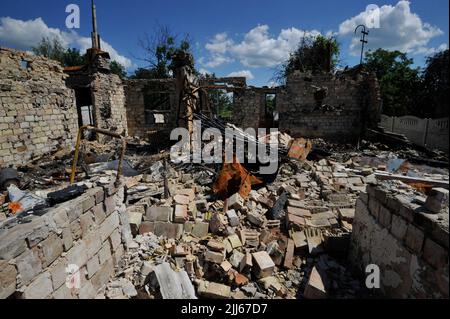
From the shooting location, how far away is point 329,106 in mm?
12789

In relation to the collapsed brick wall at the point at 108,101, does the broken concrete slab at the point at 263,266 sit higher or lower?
lower

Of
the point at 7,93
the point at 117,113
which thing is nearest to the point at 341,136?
the point at 117,113

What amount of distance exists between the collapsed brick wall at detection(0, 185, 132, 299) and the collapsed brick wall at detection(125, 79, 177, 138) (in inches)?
430

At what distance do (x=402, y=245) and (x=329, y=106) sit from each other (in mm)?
11871

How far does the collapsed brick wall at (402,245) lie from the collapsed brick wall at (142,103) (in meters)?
12.1

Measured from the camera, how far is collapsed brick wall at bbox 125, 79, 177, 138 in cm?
1366

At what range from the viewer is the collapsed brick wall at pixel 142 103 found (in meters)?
13.7

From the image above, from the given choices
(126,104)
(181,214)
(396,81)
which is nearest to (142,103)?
(126,104)

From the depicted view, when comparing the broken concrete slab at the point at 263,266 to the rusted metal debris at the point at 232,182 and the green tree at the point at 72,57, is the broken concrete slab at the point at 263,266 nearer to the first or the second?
the rusted metal debris at the point at 232,182

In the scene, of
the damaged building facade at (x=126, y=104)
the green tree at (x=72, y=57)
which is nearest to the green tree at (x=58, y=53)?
the green tree at (x=72, y=57)

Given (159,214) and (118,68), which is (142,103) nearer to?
(159,214)

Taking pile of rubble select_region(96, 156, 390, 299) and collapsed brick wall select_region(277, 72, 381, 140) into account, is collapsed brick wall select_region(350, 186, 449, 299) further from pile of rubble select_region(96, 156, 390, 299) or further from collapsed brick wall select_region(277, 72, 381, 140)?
collapsed brick wall select_region(277, 72, 381, 140)

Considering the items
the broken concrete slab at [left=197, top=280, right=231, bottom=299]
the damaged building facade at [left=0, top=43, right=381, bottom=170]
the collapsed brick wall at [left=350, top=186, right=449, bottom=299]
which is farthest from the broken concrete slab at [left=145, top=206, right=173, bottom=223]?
the damaged building facade at [left=0, top=43, right=381, bottom=170]
